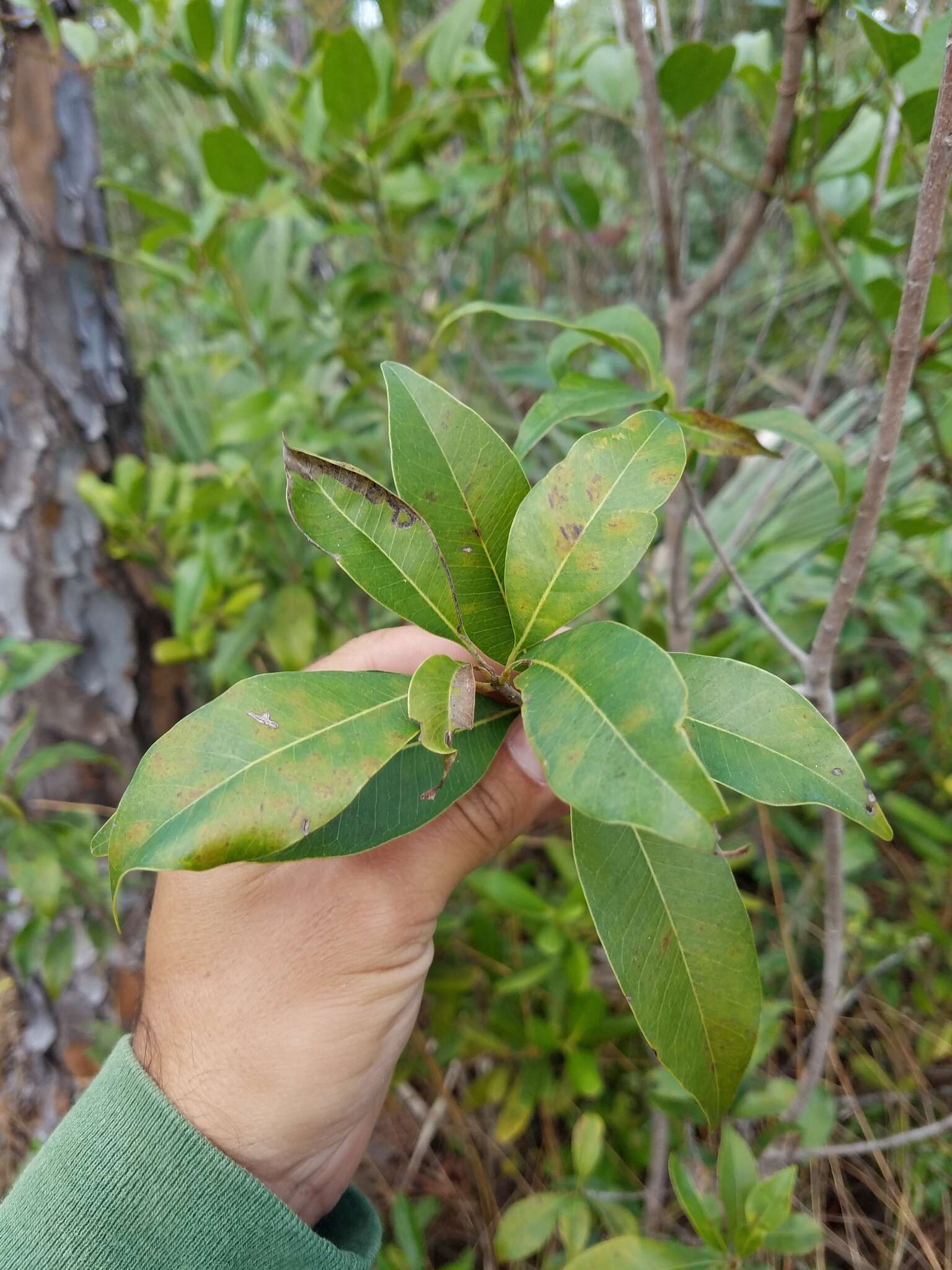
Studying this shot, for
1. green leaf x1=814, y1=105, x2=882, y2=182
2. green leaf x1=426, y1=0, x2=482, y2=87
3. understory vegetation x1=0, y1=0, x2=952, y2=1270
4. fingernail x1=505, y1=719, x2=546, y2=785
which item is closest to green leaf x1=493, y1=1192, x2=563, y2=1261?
understory vegetation x1=0, y1=0, x2=952, y2=1270

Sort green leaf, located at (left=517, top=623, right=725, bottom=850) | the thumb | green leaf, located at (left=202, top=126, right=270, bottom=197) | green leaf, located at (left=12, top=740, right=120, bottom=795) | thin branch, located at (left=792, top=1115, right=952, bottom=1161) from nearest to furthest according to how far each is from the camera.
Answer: green leaf, located at (left=517, top=623, right=725, bottom=850)
the thumb
thin branch, located at (left=792, top=1115, right=952, bottom=1161)
green leaf, located at (left=202, top=126, right=270, bottom=197)
green leaf, located at (left=12, top=740, right=120, bottom=795)

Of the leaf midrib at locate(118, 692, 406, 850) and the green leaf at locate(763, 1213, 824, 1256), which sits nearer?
the leaf midrib at locate(118, 692, 406, 850)

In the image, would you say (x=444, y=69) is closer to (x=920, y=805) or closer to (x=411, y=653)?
(x=411, y=653)

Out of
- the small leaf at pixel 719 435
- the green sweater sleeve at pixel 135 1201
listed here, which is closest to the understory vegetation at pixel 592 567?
the small leaf at pixel 719 435

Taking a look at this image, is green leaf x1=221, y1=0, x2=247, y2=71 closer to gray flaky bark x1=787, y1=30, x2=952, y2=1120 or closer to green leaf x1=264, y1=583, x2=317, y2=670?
green leaf x1=264, y1=583, x2=317, y2=670

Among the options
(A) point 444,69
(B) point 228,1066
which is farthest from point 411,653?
(A) point 444,69

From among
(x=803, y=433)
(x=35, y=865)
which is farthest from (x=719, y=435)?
(x=35, y=865)

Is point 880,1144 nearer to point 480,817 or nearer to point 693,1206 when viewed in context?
point 693,1206
